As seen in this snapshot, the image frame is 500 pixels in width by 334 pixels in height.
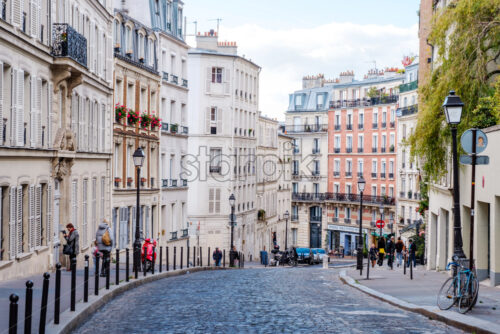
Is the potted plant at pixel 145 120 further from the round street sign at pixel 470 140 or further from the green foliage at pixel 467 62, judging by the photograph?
the round street sign at pixel 470 140

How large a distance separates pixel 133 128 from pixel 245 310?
90.0 ft

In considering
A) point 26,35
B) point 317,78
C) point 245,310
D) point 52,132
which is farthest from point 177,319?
point 317,78

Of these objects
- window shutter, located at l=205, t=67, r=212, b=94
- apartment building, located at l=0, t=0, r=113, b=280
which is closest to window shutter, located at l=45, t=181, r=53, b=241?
apartment building, located at l=0, t=0, r=113, b=280

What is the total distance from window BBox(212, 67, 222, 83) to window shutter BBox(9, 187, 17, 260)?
4479cm

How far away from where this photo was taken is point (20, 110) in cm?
2162

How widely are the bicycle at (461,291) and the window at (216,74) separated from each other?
51.4m

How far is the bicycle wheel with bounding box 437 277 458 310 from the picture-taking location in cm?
1436

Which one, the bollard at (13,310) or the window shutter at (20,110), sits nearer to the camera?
the bollard at (13,310)

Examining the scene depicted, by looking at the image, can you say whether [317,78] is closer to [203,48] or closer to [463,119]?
[203,48]

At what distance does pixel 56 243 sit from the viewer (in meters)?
26.2

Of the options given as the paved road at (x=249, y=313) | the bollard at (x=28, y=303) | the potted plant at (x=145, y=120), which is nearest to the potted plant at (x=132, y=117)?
the potted plant at (x=145, y=120)

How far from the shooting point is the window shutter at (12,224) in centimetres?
2039

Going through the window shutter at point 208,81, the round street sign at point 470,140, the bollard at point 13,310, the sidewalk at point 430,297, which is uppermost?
the window shutter at point 208,81

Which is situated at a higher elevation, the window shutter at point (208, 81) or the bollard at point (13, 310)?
the window shutter at point (208, 81)
